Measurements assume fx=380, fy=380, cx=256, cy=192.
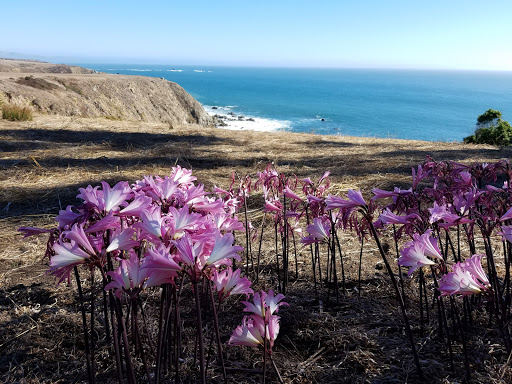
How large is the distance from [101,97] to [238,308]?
89.1 ft

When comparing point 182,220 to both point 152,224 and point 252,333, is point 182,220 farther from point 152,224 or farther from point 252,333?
point 252,333

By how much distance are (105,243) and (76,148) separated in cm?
711

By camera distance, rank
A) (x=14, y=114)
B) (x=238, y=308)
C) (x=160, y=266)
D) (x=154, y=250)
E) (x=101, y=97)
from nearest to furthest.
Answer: (x=160, y=266)
(x=154, y=250)
(x=238, y=308)
(x=14, y=114)
(x=101, y=97)

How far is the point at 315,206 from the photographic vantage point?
1.91m

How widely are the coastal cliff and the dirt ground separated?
8589mm

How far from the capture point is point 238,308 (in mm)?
2359

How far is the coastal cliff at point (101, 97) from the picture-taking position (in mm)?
17250

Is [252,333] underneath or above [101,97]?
underneath

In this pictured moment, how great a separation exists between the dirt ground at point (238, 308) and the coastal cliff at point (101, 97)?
8589 millimetres

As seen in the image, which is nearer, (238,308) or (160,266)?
(160,266)

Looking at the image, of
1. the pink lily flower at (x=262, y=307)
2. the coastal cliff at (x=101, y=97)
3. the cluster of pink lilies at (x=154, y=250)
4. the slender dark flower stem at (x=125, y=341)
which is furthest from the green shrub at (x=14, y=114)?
the pink lily flower at (x=262, y=307)

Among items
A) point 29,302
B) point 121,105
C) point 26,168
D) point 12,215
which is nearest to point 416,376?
point 29,302

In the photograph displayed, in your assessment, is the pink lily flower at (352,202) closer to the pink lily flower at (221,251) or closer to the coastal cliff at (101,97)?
the pink lily flower at (221,251)

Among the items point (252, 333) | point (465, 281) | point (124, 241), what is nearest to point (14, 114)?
point (124, 241)
